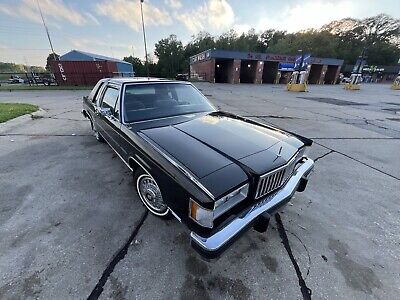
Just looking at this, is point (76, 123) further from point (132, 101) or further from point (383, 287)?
point (383, 287)

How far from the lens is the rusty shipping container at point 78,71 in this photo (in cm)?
2252

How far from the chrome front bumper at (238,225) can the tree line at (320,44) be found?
59.5 meters

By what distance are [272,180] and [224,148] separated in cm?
57

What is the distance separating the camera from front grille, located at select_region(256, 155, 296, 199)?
5.98ft

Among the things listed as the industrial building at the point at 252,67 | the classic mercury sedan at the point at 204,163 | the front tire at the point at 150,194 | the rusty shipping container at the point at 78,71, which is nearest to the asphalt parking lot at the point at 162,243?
the front tire at the point at 150,194

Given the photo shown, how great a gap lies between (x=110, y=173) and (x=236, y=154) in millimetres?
2547

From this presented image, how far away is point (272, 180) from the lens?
1941 mm

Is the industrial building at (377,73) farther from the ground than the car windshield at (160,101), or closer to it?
closer to it

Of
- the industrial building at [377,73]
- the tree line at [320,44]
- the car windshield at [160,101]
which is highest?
the tree line at [320,44]

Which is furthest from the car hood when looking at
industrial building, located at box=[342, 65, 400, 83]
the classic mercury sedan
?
industrial building, located at box=[342, 65, 400, 83]

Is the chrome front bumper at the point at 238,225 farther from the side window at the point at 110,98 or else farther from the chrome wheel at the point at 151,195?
the side window at the point at 110,98

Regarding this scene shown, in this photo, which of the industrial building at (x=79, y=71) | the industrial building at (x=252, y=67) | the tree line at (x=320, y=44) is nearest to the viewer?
the industrial building at (x=79, y=71)

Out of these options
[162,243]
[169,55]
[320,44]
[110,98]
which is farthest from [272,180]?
[320,44]

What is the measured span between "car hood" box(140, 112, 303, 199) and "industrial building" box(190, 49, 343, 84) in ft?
110
